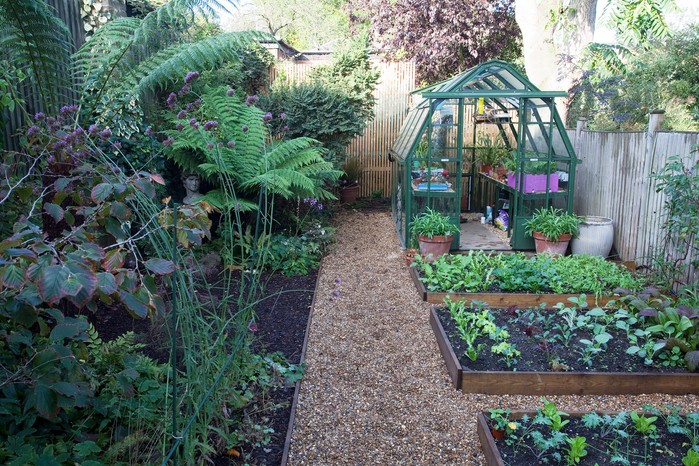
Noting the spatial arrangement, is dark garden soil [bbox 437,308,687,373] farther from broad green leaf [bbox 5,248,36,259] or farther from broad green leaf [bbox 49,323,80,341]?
Answer: broad green leaf [bbox 5,248,36,259]

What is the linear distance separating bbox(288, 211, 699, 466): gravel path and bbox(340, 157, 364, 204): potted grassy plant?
5.07 metres

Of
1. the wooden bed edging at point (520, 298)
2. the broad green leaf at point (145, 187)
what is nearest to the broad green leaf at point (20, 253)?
the broad green leaf at point (145, 187)

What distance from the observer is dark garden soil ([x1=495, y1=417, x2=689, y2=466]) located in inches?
107

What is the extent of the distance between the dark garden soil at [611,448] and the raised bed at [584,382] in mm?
573

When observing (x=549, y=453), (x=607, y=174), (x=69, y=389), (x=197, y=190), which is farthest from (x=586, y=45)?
(x=69, y=389)

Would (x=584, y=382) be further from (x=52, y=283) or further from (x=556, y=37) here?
(x=556, y=37)

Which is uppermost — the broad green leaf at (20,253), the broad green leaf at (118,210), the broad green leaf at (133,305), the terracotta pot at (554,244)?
the broad green leaf at (118,210)

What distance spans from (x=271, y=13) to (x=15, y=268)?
25.4 meters

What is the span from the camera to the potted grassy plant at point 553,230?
6469 mm

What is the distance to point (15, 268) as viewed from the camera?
62.5 inches

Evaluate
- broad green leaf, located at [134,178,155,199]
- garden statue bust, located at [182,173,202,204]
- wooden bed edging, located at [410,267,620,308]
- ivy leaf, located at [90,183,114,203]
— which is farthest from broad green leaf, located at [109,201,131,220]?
garden statue bust, located at [182,173,202,204]

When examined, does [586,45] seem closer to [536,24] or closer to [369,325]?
[536,24]

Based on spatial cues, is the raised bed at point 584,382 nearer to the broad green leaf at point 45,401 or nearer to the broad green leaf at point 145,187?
the broad green leaf at point 145,187

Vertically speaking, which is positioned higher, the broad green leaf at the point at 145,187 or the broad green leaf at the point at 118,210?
the broad green leaf at the point at 145,187
